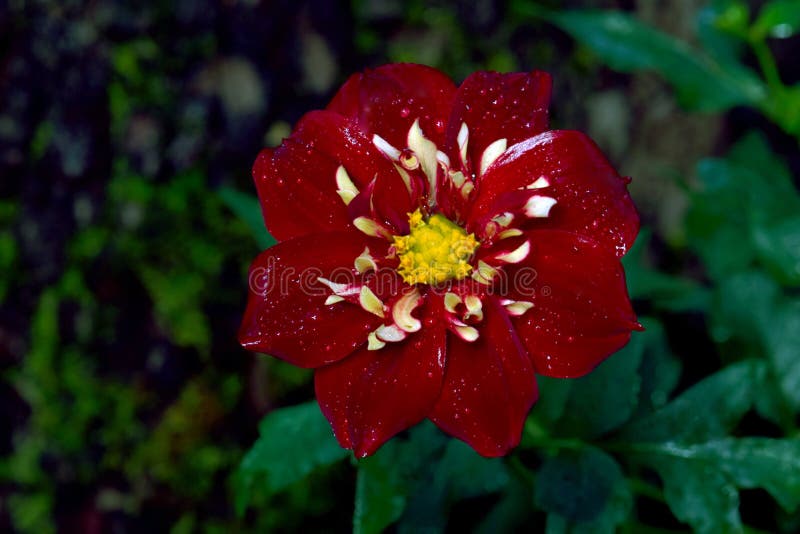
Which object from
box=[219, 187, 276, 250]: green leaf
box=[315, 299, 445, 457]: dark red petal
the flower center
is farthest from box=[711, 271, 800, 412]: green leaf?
box=[219, 187, 276, 250]: green leaf

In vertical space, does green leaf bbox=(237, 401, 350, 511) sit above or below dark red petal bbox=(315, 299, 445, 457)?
below

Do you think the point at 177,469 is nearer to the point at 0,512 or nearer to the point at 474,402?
the point at 0,512

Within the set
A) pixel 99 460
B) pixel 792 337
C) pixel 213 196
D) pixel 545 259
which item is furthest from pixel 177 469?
pixel 792 337

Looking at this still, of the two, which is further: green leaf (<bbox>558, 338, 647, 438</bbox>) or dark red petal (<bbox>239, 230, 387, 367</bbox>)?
green leaf (<bbox>558, 338, 647, 438</bbox>)

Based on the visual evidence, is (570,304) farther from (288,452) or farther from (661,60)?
(661,60)

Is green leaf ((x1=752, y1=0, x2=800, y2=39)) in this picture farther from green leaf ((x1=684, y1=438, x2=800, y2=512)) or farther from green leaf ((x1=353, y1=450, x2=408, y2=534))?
green leaf ((x1=353, y1=450, x2=408, y2=534))

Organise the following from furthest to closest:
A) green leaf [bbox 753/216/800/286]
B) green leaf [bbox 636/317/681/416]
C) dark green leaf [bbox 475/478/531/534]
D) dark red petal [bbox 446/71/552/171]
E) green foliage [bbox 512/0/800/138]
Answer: green foliage [bbox 512/0/800/138], green leaf [bbox 753/216/800/286], dark green leaf [bbox 475/478/531/534], green leaf [bbox 636/317/681/416], dark red petal [bbox 446/71/552/171]

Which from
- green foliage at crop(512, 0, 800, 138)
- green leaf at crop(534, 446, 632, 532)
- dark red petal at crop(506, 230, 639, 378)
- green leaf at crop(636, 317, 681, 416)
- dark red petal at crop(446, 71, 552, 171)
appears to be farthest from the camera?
green foliage at crop(512, 0, 800, 138)

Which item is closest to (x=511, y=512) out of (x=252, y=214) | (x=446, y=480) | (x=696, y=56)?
(x=446, y=480)
